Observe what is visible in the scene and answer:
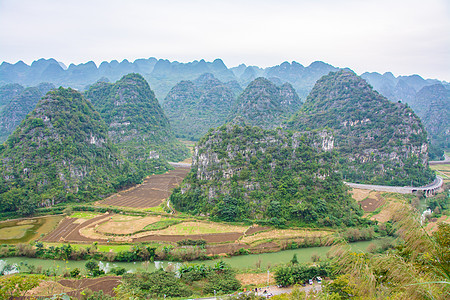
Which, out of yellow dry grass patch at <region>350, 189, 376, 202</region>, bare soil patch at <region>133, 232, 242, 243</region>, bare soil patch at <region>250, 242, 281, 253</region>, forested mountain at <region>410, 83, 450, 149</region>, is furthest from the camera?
forested mountain at <region>410, 83, 450, 149</region>

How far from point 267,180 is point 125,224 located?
25.8m

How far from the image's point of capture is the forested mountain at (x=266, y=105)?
108625 millimetres

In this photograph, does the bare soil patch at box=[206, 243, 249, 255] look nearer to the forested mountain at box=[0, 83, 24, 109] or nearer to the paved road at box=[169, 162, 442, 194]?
the paved road at box=[169, 162, 442, 194]

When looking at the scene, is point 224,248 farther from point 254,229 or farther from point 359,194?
point 359,194

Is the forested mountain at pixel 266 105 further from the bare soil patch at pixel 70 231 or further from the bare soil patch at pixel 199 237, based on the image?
the bare soil patch at pixel 70 231

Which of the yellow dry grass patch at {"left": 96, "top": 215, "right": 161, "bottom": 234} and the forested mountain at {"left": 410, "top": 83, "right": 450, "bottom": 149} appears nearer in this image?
the yellow dry grass patch at {"left": 96, "top": 215, "right": 161, "bottom": 234}

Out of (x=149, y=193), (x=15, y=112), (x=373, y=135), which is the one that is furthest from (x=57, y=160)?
(x=373, y=135)

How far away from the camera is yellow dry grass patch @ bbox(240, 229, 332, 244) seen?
40.4 metres

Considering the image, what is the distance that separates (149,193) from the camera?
204 ft

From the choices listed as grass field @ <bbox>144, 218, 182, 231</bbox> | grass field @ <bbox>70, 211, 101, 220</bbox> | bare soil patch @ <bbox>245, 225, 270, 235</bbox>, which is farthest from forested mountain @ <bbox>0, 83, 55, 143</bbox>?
bare soil patch @ <bbox>245, 225, 270, 235</bbox>

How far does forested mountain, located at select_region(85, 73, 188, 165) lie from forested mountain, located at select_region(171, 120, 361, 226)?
33.4 m

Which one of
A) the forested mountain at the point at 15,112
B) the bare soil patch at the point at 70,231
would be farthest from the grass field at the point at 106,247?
the forested mountain at the point at 15,112

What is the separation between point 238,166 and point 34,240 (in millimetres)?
33979

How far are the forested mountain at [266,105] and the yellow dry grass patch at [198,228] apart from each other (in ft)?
206
